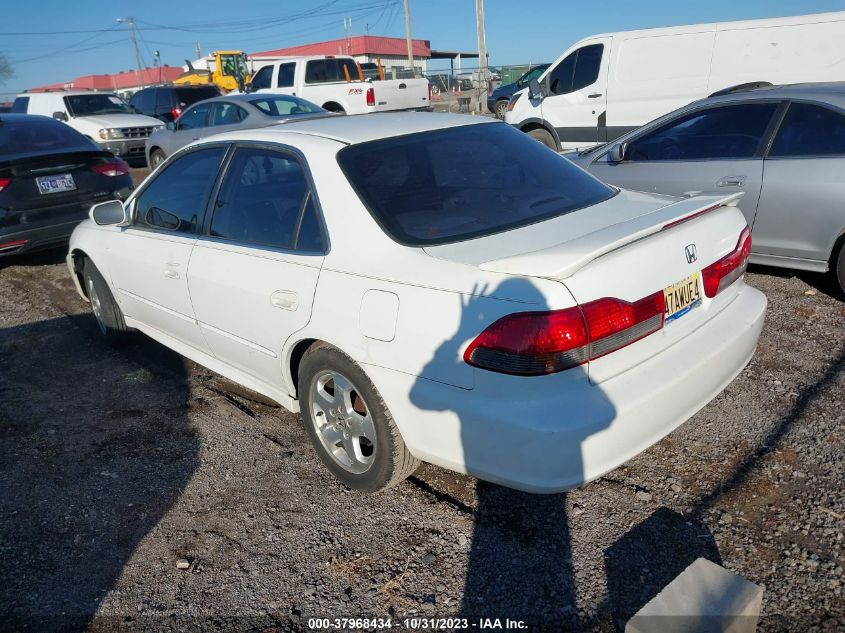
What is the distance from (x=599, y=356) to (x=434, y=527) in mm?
1071

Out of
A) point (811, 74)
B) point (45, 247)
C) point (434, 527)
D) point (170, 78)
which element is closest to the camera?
point (434, 527)

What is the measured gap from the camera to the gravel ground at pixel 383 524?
2484 millimetres

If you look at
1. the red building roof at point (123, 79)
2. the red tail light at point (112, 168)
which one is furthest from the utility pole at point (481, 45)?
the red building roof at point (123, 79)

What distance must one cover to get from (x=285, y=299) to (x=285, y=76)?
14.8 m

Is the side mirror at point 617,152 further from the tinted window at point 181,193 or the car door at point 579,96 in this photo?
the car door at point 579,96

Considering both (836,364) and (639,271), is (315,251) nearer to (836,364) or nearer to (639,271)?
(639,271)


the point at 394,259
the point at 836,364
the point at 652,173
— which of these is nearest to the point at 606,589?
the point at 394,259

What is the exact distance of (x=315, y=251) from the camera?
3.01 metres

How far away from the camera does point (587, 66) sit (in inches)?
396

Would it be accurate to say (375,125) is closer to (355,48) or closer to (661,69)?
(661,69)

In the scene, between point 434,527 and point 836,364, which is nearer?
point 434,527

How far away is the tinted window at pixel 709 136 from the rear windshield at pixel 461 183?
7.78ft

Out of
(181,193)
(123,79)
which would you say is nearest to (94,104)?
(181,193)

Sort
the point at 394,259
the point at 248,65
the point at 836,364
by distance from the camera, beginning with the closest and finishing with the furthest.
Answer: the point at 394,259 < the point at 836,364 < the point at 248,65
